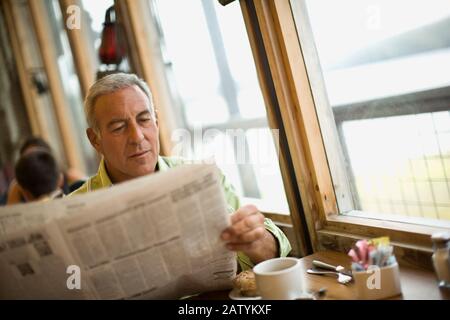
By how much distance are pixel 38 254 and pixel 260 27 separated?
1.02m

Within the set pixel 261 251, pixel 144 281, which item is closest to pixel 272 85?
pixel 261 251

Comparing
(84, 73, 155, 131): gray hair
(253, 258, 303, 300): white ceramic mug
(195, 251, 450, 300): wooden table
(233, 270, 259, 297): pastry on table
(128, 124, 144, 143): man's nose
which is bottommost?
(195, 251, 450, 300): wooden table

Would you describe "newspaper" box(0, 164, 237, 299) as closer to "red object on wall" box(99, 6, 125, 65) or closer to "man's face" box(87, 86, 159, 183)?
"man's face" box(87, 86, 159, 183)

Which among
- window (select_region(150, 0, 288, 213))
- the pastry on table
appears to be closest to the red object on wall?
window (select_region(150, 0, 288, 213))

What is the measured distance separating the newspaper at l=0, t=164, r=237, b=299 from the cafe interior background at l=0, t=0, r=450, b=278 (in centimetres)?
56

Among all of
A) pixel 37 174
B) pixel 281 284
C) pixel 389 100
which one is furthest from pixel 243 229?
pixel 37 174

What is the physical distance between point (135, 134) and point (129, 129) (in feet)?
0.10

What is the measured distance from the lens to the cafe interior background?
1515 mm

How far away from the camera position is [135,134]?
1.51 m

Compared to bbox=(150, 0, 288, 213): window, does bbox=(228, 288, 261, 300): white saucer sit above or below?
below

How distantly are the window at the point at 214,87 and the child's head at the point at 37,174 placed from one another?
784mm

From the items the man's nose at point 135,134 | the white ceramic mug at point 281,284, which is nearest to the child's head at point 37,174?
the man's nose at point 135,134

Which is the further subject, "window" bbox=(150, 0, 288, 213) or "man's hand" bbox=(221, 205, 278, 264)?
"window" bbox=(150, 0, 288, 213)

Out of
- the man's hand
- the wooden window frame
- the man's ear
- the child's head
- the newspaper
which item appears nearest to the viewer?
the newspaper
